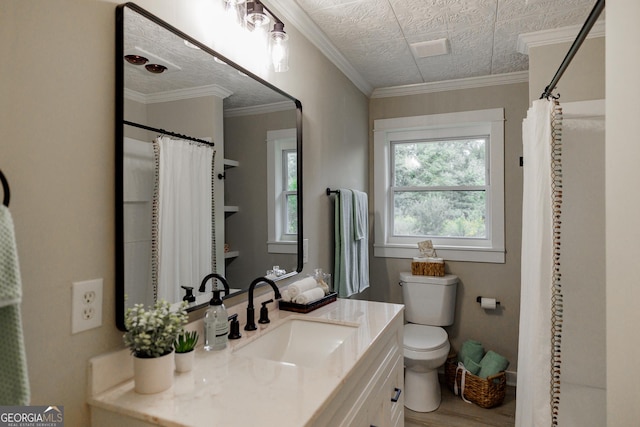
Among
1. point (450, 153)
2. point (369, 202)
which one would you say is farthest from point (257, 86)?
point (450, 153)

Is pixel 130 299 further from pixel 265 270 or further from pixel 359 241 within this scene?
pixel 359 241

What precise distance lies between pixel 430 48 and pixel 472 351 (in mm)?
2210

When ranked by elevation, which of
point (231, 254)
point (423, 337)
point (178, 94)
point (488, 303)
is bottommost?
point (423, 337)

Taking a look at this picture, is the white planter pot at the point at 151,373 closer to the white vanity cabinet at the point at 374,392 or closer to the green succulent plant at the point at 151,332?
the green succulent plant at the point at 151,332

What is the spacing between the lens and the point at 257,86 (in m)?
1.69

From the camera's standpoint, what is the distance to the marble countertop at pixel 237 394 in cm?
84

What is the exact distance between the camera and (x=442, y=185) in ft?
10.7

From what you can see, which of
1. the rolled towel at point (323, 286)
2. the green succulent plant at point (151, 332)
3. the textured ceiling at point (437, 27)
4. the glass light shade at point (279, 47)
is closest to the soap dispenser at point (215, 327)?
the green succulent plant at point (151, 332)

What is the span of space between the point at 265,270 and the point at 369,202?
179cm

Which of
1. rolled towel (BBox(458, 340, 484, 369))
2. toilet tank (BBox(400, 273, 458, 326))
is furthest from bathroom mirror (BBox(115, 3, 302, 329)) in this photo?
rolled towel (BBox(458, 340, 484, 369))

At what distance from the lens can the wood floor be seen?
2.40 metres

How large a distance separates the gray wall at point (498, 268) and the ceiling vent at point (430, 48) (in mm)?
686

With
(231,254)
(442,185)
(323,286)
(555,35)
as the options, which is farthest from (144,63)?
(442,185)

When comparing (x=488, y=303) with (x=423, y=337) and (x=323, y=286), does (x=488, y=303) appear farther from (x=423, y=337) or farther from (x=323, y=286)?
(x=323, y=286)
